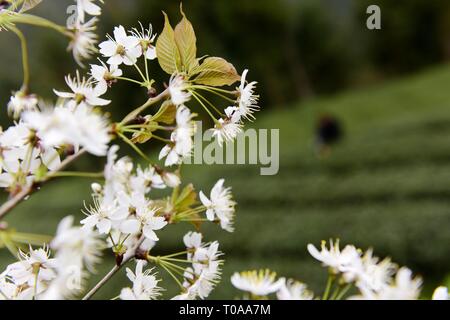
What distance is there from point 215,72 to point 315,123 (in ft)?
33.3

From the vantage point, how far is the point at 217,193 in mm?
452

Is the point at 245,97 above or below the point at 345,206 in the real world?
above

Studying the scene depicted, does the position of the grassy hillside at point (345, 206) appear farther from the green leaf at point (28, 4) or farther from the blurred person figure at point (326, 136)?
the green leaf at point (28, 4)

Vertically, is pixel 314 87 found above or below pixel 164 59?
above

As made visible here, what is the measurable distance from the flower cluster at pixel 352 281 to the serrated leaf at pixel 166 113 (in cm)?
12

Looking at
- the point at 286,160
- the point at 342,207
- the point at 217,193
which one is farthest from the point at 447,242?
the point at 217,193

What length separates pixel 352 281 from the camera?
360mm

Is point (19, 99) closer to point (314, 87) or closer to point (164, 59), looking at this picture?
point (164, 59)

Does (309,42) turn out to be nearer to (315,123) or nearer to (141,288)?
(315,123)

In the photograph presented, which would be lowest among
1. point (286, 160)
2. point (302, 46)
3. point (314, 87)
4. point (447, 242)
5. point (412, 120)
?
point (447, 242)

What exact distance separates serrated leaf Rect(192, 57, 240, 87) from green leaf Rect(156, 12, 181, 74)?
0.02 meters

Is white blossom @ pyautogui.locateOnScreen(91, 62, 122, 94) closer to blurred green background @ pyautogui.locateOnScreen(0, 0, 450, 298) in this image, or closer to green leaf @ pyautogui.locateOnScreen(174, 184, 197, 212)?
green leaf @ pyautogui.locateOnScreen(174, 184, 197, 212)

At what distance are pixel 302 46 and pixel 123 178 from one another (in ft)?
42.1

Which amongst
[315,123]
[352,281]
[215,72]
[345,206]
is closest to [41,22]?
[215,72]
